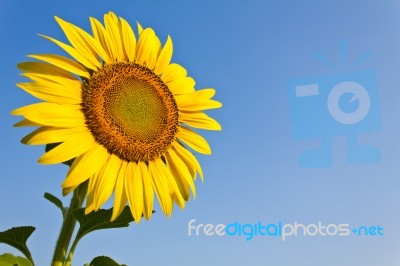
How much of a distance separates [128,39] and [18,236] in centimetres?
126

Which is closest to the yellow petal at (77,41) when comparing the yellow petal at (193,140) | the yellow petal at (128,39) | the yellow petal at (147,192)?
the yellow petal at (128,39)

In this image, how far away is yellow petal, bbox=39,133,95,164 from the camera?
2650 mm

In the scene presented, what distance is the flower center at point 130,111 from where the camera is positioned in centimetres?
297

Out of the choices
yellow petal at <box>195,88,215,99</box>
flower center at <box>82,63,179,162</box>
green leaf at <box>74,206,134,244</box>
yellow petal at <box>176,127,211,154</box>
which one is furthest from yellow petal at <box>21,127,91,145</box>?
yellow petal at <box>195,88,215,99</box>

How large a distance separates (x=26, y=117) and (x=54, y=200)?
0.50 meters

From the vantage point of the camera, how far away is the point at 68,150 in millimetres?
2742

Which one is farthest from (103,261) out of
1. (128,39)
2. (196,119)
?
(128,39)

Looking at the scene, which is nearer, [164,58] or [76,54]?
[76,54]

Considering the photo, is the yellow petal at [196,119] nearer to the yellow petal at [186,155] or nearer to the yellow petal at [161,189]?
the yellow petal at [186,155]

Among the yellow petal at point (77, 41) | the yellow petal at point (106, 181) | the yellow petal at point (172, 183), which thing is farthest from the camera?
the yellow petal at point (172, 183)

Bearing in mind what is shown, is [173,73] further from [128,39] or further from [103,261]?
[103,261]

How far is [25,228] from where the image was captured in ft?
9.30

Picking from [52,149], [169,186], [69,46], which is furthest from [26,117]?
[169,186]

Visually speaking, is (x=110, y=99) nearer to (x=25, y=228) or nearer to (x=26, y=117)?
(x=26, y=117)
